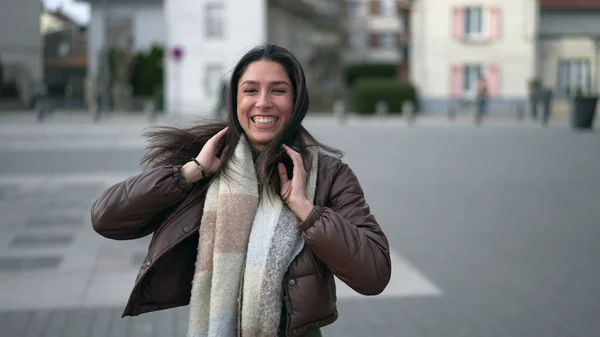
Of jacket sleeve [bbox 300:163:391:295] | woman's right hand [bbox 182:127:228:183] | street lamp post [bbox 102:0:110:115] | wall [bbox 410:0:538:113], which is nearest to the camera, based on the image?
jacket sleeve [bbox 300:163:391:295]

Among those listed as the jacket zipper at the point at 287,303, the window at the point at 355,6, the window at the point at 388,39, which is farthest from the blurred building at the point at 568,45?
the jacket zipper at the point at 287,303

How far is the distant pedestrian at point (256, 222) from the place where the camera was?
2553 millimetres

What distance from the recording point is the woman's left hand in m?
2.53

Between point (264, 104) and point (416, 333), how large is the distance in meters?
3.05

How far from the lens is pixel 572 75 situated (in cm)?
4128

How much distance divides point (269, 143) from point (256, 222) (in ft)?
0.82

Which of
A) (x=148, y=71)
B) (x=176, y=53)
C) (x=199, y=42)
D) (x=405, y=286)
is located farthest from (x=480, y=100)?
(x=405, y=286)

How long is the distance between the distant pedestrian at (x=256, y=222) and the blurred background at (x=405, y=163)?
1.38 feet

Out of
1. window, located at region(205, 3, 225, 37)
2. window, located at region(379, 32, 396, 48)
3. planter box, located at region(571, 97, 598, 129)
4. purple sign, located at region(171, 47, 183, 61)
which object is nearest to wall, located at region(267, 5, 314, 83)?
window, located at region(205, 3, 225, 37)

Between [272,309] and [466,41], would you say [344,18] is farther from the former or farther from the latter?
[272,309]

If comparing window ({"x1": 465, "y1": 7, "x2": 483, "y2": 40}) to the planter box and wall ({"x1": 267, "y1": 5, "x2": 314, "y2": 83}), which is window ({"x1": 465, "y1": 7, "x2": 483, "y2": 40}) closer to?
wall ({"x1": 267, "y1": 5, "x2": 314, "y2": 83})

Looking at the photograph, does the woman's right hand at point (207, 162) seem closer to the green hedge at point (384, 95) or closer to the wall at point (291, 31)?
the green hedge at point (384, 95)

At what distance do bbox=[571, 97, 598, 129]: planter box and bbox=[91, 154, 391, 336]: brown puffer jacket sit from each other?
969 inches

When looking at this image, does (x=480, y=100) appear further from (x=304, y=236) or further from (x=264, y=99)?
(x=304, y=236)
